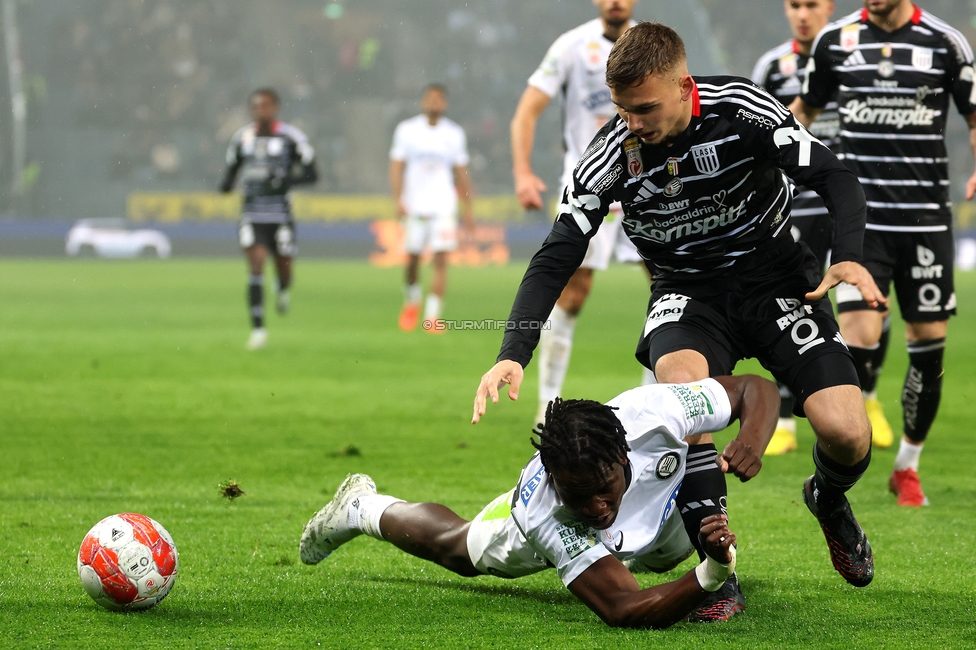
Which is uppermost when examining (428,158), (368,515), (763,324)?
(428,158)

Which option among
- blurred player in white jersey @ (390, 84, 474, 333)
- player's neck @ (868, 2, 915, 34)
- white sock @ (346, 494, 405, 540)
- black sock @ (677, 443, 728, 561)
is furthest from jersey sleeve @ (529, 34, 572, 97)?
blurred player in white jersey @ (390, 84, 474, 333)

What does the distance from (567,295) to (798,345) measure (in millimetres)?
2935

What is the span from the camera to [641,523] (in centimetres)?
345

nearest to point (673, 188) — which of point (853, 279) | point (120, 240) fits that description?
point (853, 279)

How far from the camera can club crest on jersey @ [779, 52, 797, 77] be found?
654 centimetres

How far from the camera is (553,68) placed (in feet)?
21.0

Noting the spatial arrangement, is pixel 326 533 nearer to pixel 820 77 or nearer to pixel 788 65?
pixel 820 77

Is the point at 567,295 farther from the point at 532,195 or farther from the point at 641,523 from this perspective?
the point at 641,523

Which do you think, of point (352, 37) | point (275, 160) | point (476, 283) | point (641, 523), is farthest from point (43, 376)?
point (352, 37)

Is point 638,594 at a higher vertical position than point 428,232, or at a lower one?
lower

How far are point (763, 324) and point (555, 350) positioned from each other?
9.56ft

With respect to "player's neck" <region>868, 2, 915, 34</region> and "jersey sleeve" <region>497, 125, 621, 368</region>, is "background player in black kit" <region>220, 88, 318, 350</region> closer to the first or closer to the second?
"player's neck" <region>868, 2, 915, 34</region>

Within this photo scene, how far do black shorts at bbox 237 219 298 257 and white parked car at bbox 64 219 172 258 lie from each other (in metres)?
17.1

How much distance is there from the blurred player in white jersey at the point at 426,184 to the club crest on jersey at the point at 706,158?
9.53m
